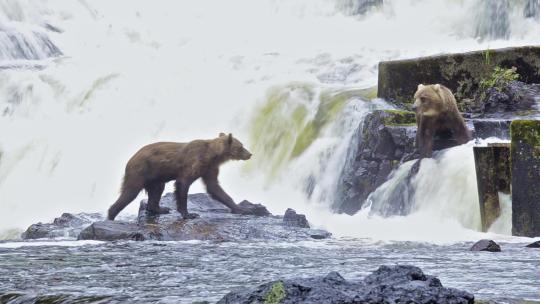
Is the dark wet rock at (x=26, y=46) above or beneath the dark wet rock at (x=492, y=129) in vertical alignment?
above

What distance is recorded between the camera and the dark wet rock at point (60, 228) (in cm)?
1105

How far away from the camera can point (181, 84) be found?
845 inches

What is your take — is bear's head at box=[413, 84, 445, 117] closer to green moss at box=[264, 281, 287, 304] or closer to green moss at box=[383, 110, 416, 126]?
green moss at box=[383, 110, 416, 126]

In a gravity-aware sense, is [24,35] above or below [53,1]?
below

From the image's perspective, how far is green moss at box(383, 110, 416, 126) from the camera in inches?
511

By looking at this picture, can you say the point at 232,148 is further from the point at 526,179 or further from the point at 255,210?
the point at 526,179

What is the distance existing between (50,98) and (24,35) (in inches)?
187

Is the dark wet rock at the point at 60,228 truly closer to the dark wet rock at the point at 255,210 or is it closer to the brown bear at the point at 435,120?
the dark wet rock at the point at 255,210

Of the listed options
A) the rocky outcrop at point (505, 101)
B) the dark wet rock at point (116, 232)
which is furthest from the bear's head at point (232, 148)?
the rocky outcrop at point (505, 101)

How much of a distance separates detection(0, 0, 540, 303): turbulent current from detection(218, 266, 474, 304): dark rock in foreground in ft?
3.24

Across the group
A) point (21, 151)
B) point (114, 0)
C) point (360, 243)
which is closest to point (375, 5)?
point (114, 0)

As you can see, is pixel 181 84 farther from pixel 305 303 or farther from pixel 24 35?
pixel 305 303

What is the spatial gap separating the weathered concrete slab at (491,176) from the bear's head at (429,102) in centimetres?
181

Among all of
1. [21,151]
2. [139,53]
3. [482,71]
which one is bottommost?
[21,151]
